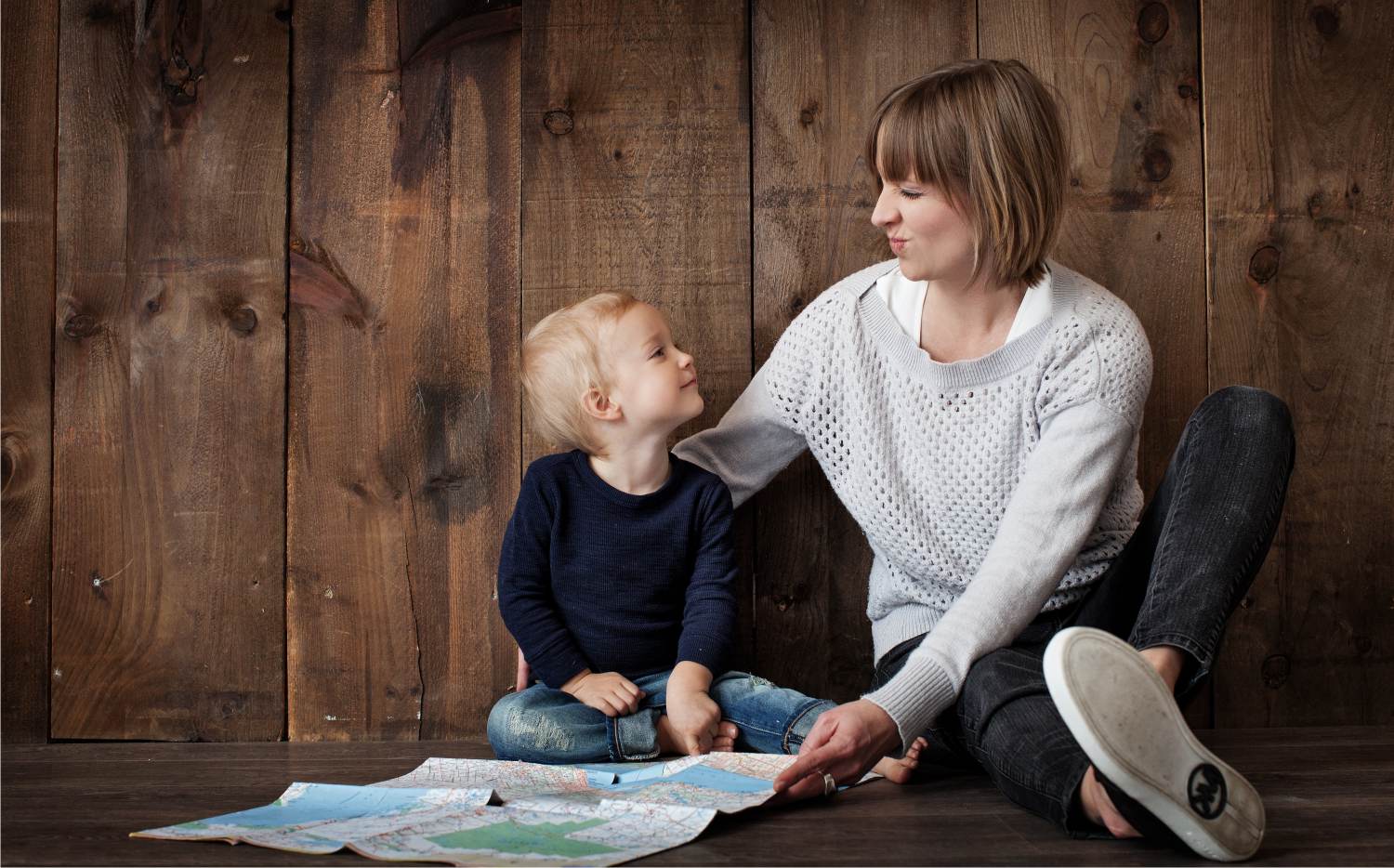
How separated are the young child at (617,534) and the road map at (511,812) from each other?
135 millimetres

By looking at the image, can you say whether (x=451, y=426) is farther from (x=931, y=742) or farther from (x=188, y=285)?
(x=931, y=742)

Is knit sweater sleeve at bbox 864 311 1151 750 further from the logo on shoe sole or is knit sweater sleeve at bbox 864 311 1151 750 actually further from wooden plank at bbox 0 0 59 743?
wooden plank at bbox 0 0 59 743

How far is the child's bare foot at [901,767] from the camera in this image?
111 centimetres

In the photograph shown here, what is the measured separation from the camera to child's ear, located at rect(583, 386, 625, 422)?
4.24 ft

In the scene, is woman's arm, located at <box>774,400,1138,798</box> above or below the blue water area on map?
above

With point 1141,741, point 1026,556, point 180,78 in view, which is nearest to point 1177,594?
point 1026,556

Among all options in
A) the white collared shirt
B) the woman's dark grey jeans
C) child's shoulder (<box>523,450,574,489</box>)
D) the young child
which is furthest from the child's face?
the woman's dark grey jeans

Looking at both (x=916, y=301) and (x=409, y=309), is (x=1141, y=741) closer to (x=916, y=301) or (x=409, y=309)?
(x=916, y=301)

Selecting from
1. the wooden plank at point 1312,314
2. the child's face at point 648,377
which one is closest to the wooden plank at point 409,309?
the child's face at point 648,377

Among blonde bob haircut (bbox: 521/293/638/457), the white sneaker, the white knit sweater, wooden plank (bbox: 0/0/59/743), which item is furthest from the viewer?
wooden plank (bbox: 0/0/59/743)

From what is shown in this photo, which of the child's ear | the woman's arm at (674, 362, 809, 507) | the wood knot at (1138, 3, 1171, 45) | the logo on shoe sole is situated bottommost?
the logo on shoe sole

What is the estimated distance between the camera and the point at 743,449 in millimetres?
1378

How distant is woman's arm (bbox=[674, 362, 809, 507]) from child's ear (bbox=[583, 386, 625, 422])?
0.11 metres

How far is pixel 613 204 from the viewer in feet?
4.76
